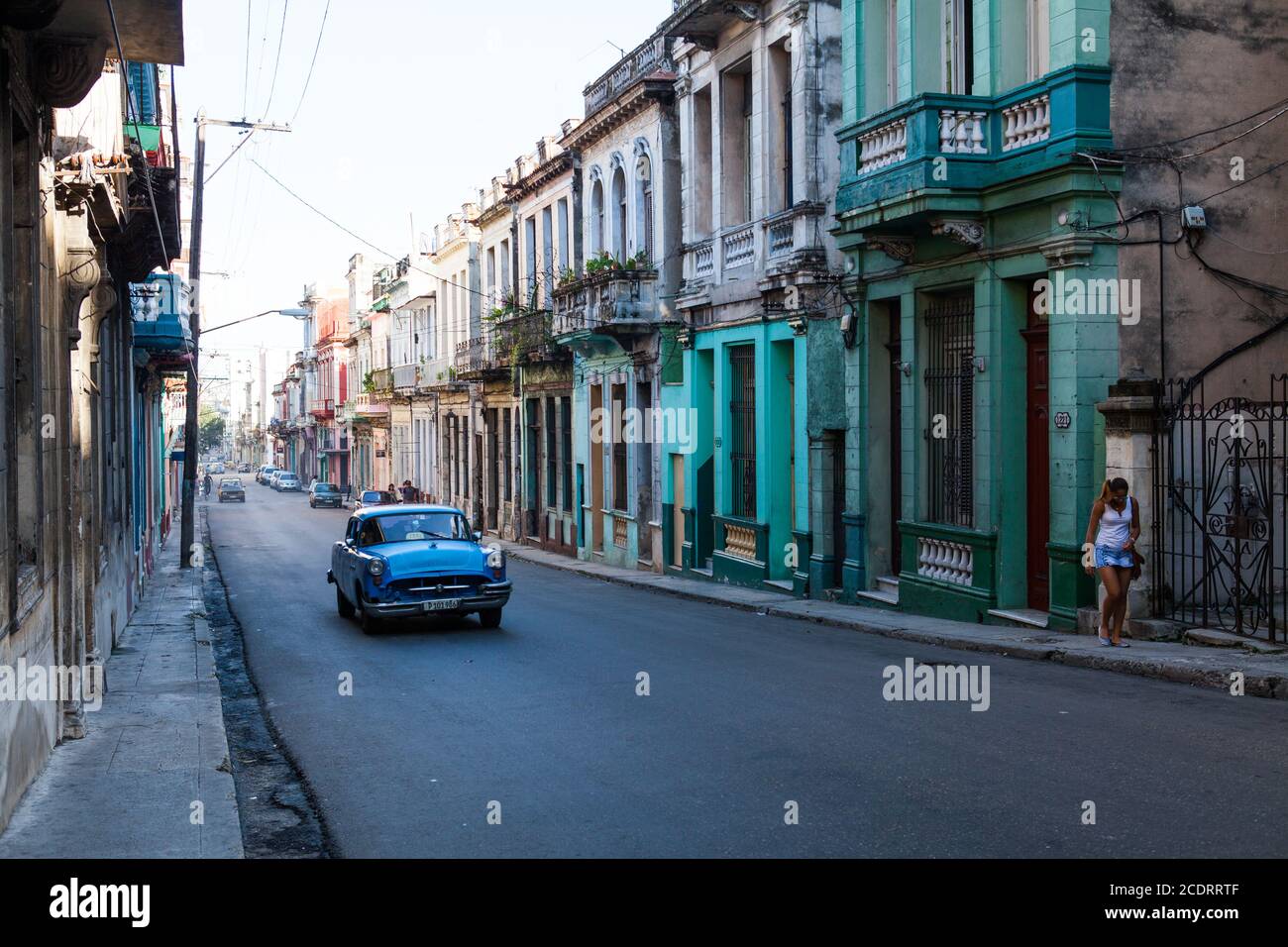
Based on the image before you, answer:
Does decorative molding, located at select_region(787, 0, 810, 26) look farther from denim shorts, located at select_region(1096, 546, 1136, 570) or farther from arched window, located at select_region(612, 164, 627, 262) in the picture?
denim shorts, located at select_region(1096, 546, 1136, 570)

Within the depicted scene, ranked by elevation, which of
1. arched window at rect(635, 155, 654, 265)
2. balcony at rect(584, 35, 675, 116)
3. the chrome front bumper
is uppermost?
balcony at rect(584, 35, 675, 116)

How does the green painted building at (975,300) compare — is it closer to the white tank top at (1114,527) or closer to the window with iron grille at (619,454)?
the white tank top at (1114,527)

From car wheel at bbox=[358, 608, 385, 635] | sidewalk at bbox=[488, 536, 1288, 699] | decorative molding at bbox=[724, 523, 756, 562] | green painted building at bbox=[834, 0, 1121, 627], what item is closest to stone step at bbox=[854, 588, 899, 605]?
green painted building at bbox=[834, 0, 1121, 627]

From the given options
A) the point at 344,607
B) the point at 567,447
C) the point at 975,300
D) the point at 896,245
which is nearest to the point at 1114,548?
the point at 975,300

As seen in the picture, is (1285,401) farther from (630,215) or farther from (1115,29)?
(630,215)

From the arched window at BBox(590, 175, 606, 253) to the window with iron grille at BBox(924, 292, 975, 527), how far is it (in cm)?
1594

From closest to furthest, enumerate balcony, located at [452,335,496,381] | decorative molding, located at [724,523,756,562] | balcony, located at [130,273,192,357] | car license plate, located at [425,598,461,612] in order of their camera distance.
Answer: car license plate, located at [425,598,461,612]
balcony, located at [130,273,192,357]
decorative molding, located at [724,523,756,562]
balcony, located at [452,335,496,381]

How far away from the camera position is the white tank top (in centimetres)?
1314

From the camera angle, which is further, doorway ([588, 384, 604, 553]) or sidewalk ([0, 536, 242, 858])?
doorway ([588, 384, 604, 553])

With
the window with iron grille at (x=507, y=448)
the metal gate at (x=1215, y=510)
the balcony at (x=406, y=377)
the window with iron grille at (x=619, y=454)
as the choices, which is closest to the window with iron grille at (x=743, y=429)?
the window with iron grille at (x=619, y=454)

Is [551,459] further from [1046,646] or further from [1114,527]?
[1114,527]

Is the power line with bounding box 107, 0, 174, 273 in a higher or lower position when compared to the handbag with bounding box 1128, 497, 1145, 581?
higher

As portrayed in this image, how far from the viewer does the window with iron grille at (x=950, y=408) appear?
57.0ft
